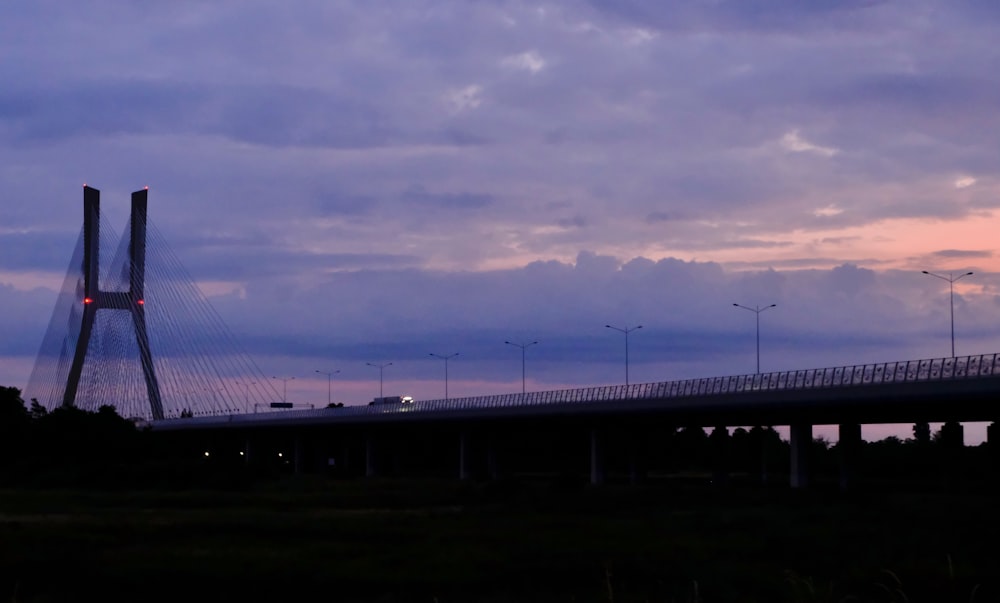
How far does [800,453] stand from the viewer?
103 m

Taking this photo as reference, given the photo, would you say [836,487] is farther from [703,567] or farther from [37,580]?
[37,580]

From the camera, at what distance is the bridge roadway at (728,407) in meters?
78.4

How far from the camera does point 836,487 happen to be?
110062mm

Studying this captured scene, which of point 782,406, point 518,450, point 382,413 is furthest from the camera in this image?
point 518,450

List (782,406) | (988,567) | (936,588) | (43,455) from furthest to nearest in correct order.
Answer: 1. (43,455)
2. (782,406)
3. (988,567)
4. (936,588)

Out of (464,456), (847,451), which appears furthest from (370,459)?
(847,451)

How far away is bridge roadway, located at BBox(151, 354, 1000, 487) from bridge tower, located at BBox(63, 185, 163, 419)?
3253 centimetres

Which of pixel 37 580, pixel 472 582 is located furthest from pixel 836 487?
pixel 37 580

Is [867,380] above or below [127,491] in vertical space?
above

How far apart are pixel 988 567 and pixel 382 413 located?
106 metres

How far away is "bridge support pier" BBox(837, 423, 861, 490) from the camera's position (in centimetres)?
10625

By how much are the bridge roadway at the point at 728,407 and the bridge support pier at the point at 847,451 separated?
0.59 ft

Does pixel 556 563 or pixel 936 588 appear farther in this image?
pixel 556 563

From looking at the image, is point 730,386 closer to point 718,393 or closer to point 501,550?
point 718,393
